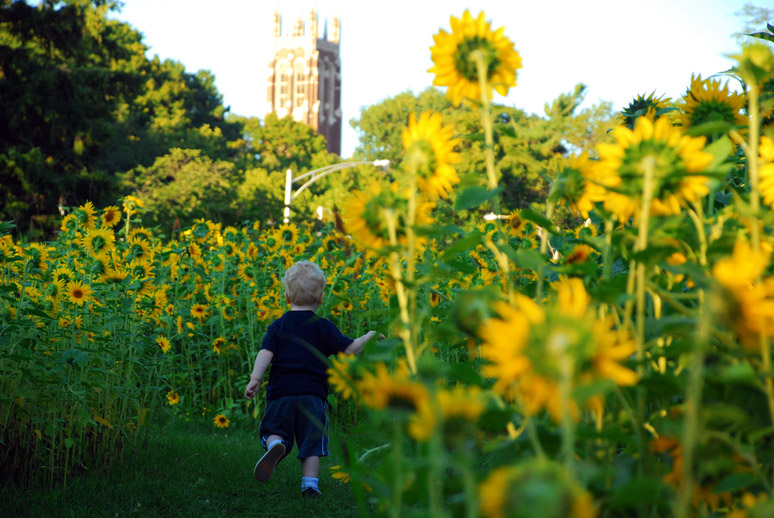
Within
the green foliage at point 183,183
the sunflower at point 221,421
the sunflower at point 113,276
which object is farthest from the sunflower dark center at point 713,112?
the green foliage at point 183,183

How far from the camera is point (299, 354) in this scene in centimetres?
378

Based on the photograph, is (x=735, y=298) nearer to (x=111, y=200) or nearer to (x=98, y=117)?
(x=111, y=200)

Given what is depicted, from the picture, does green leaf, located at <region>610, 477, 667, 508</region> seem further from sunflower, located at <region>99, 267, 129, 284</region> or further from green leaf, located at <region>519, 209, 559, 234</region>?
sunflower, located at <region>99, 267, 129, 284</region>

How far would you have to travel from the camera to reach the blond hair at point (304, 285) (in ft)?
12.7

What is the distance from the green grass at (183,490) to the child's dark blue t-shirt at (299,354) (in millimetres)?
457

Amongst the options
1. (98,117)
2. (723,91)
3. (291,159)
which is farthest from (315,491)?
(291,159)

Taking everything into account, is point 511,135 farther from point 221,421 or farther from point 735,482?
point 221,421

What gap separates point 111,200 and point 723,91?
1977 centimetres

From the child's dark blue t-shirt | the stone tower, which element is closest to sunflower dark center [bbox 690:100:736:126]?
the child's dark blue t-shirt

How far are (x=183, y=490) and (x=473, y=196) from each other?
2.63 m

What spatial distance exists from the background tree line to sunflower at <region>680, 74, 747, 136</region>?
0.44 meters

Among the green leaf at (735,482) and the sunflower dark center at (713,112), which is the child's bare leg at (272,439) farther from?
the green leaf at (735,482)

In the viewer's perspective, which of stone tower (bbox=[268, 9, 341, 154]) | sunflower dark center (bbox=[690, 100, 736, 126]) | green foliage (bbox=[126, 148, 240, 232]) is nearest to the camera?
sunflower dark center (bbox=[690, 100, 736, 126])

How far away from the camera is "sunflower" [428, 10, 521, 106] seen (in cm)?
135
